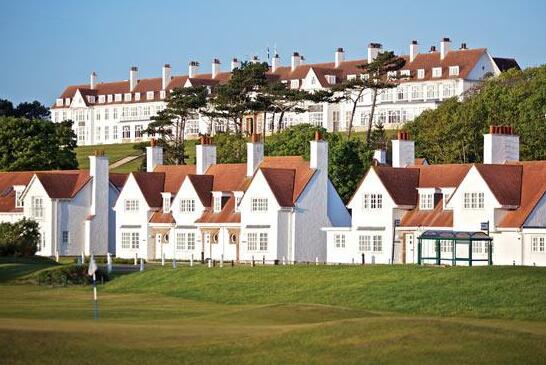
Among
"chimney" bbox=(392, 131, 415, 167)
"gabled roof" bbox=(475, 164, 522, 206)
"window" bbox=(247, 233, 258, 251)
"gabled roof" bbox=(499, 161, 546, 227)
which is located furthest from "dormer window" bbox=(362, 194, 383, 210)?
"gabled roof" bbox=(499, 161, 546, 227)

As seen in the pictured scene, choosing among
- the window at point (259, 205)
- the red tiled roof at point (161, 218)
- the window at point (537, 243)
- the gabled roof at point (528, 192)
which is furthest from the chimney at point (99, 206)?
the window at point (537, 243)

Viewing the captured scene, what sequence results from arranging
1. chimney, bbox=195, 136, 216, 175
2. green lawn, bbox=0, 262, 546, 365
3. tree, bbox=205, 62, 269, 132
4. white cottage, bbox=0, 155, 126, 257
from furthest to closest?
tree, bbox=205, 62, 269, 132 → white cottage, bbox=0, 155, 126, 257 → chimney, bbox=195, 136, 216, 175 → green lawn, bbox=0, 262, 546, 365

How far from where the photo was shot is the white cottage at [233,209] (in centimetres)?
9350

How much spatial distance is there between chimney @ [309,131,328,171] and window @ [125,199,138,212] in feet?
51.4

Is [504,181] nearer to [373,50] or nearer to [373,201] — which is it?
[373,201]

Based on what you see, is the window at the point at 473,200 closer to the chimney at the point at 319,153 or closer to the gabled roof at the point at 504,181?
the gabled roof at the point at 504,181

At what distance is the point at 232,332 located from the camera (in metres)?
45.8

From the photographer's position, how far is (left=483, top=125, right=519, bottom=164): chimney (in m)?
86.0

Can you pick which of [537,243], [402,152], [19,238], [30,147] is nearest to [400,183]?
[402,152]

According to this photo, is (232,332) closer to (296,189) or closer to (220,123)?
(296,189)

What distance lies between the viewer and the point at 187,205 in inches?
3971

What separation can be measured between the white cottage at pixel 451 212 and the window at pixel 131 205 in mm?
18346

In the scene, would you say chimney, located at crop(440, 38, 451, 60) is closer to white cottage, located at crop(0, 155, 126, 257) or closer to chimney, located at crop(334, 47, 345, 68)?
chimney, located at crop(334, 47, 345, 68)

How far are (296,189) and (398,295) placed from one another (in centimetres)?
3158
